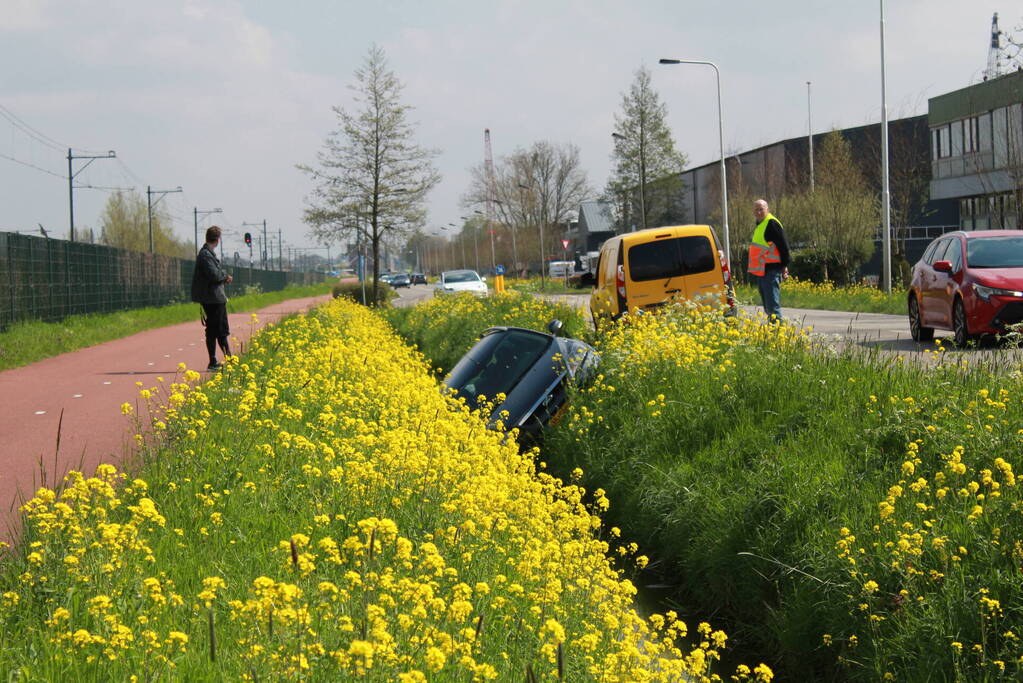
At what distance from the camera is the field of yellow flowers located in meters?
3.53

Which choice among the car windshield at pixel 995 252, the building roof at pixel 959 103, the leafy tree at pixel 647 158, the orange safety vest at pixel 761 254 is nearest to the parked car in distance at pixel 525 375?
the orange safety vest at pixel 761 254

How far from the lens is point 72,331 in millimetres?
24781

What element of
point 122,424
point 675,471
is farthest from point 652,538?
point 122,424

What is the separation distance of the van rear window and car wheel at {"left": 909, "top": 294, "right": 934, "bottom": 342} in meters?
2.96

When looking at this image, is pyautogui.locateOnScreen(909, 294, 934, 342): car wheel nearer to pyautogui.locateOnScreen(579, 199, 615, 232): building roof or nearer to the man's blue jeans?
the man's blue jeans

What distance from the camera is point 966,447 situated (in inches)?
241

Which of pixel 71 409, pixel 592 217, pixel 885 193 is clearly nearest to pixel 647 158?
pixel 592 217

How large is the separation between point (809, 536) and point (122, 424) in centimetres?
680

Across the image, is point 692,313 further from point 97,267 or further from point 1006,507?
point 97,267

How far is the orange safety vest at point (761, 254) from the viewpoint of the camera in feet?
49.0

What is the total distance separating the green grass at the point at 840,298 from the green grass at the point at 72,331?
1319 cm

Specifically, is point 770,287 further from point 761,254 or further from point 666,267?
point 666,267

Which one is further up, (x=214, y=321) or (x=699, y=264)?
(x=699, y=264)

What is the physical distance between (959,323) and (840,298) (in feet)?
51.7
